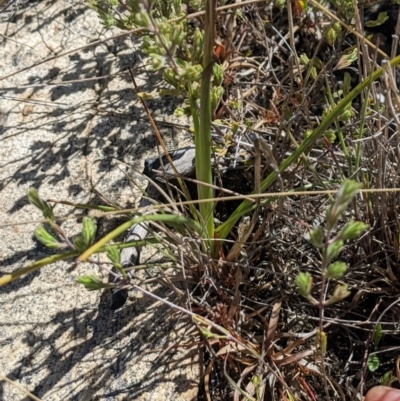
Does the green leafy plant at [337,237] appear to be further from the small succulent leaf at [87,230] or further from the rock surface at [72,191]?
the rock surface at [72,191]

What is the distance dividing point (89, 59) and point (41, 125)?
0.29 metres

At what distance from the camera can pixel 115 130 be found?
5.95 ft

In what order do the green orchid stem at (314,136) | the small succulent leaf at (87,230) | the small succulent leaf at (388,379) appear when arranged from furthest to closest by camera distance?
1. the small succulent leaf at (388,379)
2. the green orchid stem at (314,136)
3. the small succulent leaf at (87,230)

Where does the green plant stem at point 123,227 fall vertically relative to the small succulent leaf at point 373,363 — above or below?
above

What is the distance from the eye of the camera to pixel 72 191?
1.71m

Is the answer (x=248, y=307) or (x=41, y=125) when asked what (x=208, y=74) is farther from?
(x=41, y=125)

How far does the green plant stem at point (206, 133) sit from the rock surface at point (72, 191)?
22cm

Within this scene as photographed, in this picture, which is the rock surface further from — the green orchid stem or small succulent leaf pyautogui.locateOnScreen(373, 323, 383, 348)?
small succulent leaf pyautogui.locateOnScreen(373, 323, 383, 348)

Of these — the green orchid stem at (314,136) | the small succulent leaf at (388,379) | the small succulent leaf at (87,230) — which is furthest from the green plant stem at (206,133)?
the small succulent leaf at (388,379)

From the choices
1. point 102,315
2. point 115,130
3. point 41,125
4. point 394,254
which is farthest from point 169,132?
point 394,254

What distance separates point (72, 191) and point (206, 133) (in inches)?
22.1

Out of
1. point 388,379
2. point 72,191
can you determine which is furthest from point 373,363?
point 72,191

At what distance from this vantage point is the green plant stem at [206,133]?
1.16m

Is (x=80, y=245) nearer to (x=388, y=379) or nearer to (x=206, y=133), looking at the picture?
(x=206, y=133)
